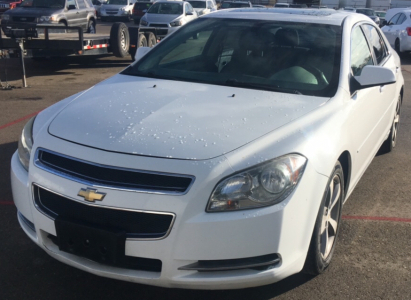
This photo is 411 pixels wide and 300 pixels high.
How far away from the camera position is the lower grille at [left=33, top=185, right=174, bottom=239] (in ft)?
8.87

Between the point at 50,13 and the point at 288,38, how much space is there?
1205cm

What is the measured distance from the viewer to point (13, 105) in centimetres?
870

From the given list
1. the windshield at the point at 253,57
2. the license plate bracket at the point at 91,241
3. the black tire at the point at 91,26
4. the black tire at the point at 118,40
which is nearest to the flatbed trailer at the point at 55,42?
the black tire at the point at 118,40

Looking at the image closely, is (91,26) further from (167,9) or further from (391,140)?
(391,140)

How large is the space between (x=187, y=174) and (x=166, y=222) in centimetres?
27

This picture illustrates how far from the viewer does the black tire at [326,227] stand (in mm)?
3109

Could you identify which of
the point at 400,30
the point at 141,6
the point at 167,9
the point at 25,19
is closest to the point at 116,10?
the point at 141,6

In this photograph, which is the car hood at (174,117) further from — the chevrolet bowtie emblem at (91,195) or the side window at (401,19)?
the side window at (401,19)

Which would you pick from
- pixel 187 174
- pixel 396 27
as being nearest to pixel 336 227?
pixel 187 174

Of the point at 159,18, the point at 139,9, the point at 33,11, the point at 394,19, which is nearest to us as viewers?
the point at 33,11

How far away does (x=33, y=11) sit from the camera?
1460 centimetres

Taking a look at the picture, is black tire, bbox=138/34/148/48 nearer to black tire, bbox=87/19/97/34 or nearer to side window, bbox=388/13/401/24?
black tire, bbox=87/19/97/34

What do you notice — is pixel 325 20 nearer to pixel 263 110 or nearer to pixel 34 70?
pixel 263 110

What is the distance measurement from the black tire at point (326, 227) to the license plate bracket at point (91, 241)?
3.73 ft
